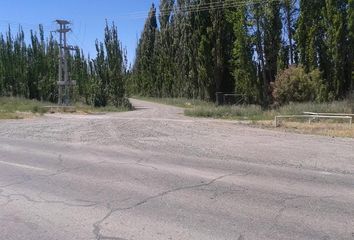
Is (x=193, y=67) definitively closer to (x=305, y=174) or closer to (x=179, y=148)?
(x=179, y=148)

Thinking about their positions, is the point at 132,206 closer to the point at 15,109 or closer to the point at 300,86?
the point at 300,86

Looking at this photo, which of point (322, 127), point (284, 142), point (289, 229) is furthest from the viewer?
point (322, 127)

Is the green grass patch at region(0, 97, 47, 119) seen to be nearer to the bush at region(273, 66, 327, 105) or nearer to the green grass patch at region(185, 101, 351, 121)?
the green grass patch at region(185, 101, 351, 121)

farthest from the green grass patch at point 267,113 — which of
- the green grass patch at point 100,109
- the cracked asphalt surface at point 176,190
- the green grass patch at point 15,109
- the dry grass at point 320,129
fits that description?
the cracked asphalt surface at point 176,190

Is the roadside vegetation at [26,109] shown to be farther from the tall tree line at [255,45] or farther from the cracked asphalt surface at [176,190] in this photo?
the cracked asphalt surface at [176,190]

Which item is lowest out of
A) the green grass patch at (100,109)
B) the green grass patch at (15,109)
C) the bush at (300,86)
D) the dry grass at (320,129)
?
the dry grass at (320,129)

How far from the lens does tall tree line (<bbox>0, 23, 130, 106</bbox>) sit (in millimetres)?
44750

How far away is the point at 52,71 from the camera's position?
169ft

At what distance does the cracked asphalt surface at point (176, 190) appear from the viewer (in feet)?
20.5

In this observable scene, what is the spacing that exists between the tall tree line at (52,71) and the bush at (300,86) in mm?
14426

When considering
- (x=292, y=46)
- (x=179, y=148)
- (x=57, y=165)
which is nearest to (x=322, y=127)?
(x=179, y=148)

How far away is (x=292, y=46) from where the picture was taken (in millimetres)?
41062

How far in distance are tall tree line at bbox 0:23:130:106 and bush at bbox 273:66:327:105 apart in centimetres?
1443

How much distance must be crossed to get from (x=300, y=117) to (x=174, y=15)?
34.6 m
